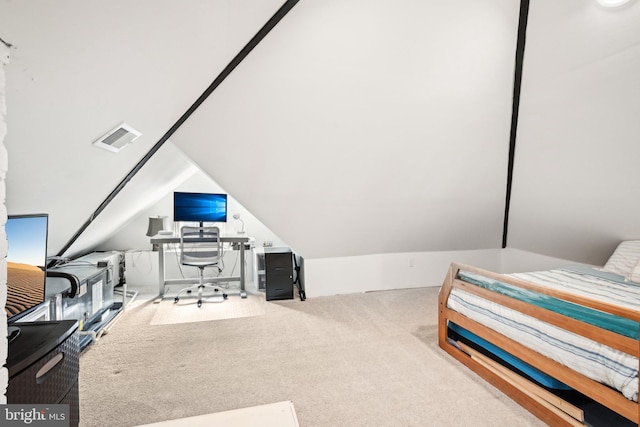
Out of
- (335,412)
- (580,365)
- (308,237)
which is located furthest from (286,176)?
(580,365)

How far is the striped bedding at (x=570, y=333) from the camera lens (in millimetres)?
1420

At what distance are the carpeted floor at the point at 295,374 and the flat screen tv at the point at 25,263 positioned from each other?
77 cm

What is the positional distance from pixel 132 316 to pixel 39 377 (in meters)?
2.46

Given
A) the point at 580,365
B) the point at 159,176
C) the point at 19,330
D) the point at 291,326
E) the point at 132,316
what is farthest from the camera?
the point at 159,176

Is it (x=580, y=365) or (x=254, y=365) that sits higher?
(x=580, y=365)

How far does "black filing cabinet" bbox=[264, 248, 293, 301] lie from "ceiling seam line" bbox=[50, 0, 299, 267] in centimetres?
169

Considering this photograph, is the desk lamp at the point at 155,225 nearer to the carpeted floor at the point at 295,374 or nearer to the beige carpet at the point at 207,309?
the beige carpet at the point at 207,309

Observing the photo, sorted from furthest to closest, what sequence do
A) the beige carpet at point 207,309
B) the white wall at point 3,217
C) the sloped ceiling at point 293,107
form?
the beige carpet at point 207,309, the sloped ceiling at point 293,107, the white wall at point 3,217

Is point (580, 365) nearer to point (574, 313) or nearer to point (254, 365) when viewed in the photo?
point (574, 313)

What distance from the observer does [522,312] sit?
1913 mm

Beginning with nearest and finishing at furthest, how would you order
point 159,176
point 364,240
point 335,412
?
point 335,412 < point 159,176 < point 364,240

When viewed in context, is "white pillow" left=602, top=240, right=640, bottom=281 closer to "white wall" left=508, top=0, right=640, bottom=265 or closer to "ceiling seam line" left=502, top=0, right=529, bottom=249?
"white wall" left=508, top=0, right=640, bottom=265

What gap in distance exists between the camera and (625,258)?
2.93 metres

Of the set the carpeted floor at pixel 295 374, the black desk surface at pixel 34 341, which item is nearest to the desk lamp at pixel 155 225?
the carpeted floor at pixel 295 374
